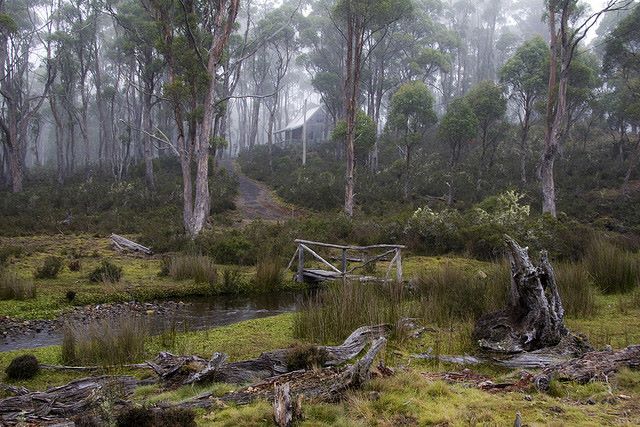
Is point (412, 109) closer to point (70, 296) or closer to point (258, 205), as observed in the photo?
point (258, 205)

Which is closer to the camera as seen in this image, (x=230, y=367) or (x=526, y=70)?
(x=230, y=367)

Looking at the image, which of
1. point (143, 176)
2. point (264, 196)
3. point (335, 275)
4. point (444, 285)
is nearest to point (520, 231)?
point (335, 275)

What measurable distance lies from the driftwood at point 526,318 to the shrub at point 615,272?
3.69 meters

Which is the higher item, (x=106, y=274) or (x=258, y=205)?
(x=258, y=205)

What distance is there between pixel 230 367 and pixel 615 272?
6955mm

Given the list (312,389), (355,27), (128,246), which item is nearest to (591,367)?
(312,389)

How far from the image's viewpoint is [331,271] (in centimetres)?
1160

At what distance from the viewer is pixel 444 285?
768 centimetres

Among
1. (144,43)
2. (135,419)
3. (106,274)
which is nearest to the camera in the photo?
(135,419)

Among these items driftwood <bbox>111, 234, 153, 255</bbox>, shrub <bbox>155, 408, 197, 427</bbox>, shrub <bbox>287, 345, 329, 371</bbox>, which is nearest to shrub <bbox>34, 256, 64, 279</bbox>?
driftwood <bbox>111, 234, 153, 255</bbox>

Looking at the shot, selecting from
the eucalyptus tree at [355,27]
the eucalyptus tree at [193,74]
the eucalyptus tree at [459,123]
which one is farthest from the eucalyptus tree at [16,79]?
the eucalyptus tree at [459,123]

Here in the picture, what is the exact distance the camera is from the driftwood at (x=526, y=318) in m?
4.76

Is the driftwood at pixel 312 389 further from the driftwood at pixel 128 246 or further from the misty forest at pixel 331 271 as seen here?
the driftwood at pixel 128 246

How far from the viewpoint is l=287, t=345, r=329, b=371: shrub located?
13.8ft
